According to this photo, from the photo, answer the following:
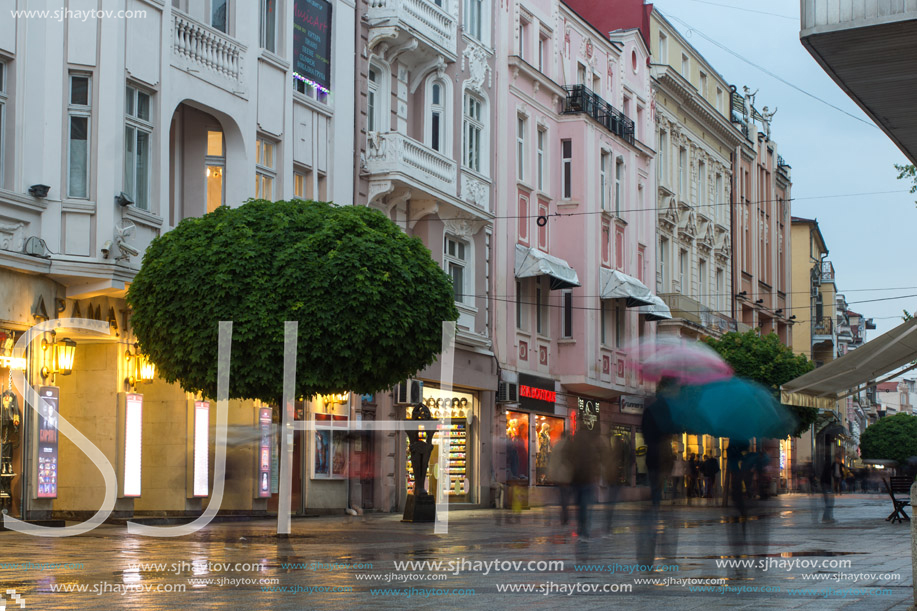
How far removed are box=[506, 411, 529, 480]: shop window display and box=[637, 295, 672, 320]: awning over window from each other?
8.58 meters

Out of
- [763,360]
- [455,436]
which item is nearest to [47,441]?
[455,436]

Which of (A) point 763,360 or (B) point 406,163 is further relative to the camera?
(A) point 763,360

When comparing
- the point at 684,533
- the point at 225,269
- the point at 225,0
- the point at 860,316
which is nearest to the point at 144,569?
the point at 225,269

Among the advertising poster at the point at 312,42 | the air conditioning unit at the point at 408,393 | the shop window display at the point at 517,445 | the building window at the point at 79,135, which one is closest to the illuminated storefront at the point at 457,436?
the air conditioning unit at the point at 408,393

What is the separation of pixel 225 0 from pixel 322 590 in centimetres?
1717

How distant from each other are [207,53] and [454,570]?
46.9 ft

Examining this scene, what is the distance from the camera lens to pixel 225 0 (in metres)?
25.3

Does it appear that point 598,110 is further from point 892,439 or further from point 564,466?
point 892,439

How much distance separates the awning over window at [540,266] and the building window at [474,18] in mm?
5979

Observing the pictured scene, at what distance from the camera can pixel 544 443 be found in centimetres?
3909

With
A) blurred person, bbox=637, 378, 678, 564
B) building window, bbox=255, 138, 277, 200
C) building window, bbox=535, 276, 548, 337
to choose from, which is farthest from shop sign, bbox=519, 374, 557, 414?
blurred person, bbox=637, 378, 678, 564

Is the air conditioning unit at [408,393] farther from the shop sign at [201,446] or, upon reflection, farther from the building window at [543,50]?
the building window at [543,50]

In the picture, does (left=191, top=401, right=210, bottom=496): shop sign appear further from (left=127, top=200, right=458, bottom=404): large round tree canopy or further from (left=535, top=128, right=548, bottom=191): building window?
(left=535, top=128, right=548, bottom=191): building window

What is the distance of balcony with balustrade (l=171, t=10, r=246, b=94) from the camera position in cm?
2328
